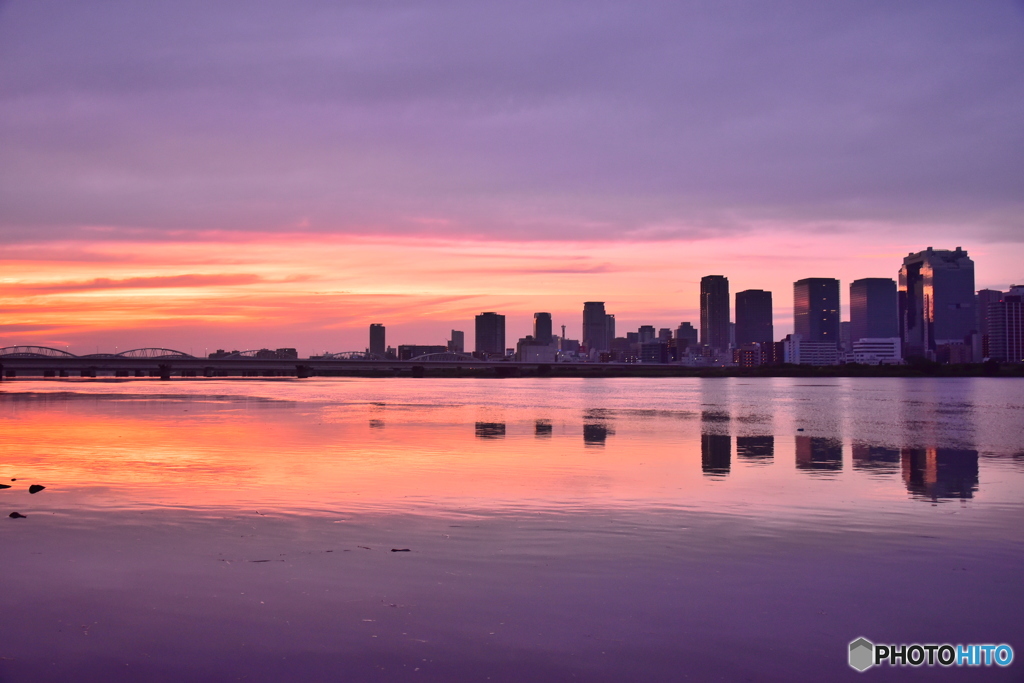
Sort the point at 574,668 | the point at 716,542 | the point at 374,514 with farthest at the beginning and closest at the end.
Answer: the point at 374,514 → the point at 716,542 → the point at 574,668

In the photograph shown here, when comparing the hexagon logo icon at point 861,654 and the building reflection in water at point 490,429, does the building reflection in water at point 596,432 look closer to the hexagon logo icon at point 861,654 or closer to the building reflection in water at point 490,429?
the building reflection in water at point 490,429

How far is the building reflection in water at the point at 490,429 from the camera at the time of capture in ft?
145

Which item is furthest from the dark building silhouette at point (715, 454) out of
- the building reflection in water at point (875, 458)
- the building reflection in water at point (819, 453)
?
the building reflection in water at point (875, 458)

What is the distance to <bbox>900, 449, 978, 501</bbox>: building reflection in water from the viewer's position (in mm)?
23766

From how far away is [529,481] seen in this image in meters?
25.5

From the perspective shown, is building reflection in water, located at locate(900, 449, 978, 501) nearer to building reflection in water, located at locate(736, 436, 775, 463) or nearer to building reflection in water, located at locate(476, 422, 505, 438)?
building reflection in water, located at locate(736, 436, 775, 463)

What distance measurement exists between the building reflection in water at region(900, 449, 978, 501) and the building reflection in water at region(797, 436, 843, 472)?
2572mm

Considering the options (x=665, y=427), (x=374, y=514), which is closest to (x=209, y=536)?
(x=374, y=514)

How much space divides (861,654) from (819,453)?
85.4 feet

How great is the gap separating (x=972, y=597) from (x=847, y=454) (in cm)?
2309

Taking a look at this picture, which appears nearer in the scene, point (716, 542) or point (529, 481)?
point (716, 542)

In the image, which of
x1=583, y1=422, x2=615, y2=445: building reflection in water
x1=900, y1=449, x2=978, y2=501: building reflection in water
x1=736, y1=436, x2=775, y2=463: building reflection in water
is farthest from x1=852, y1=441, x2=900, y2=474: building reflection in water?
x1=583, y1=422, x2=615, y2=445: building reflection in water

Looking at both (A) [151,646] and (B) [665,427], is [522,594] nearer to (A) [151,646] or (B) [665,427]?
(A) [151,646]

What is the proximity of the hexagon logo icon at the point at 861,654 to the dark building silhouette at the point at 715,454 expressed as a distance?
1701 cm
